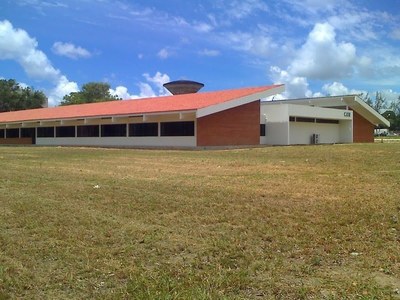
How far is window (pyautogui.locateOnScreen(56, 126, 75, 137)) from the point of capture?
134 ft

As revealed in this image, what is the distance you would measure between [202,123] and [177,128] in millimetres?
2033

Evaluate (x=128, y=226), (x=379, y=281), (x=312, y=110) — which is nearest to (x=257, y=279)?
(x=379, y=281)

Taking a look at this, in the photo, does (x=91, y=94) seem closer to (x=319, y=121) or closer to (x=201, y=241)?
(x=319, y=121)

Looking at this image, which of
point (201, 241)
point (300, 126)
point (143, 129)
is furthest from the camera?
point (300, 126)

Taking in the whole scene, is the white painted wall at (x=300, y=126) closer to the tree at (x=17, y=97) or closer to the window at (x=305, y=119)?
the window at (x=305, y=119)

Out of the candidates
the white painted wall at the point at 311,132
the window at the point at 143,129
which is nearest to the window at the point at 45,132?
the window at the point at 143,129

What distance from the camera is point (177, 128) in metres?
32.2

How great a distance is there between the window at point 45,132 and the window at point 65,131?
990 millimetres

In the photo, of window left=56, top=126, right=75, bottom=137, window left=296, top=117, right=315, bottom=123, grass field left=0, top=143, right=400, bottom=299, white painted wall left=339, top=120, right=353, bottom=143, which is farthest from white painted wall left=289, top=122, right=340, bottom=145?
grass field left=0, top=143, right=400, bottom=299

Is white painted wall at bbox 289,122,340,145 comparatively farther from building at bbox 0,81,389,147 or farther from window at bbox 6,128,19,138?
window at bbox 6,128,19,138

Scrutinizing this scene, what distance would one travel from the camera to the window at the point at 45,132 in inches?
1706

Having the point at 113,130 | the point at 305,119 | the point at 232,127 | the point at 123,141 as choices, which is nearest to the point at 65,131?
the point at 113,130

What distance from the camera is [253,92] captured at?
3303cm

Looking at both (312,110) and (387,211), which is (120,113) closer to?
(312,110)
